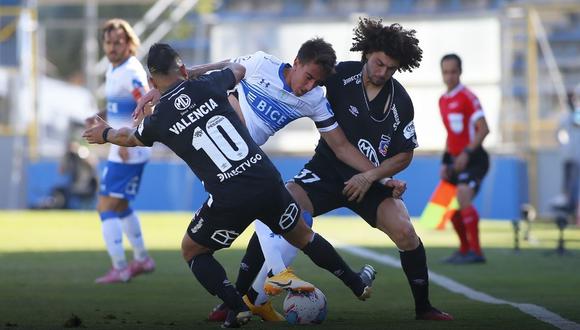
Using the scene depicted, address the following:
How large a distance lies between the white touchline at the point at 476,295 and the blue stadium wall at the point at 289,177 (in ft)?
31.7

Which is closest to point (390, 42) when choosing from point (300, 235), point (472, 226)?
point (300, 235)

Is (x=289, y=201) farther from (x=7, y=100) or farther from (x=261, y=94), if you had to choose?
(x=7, y=100)

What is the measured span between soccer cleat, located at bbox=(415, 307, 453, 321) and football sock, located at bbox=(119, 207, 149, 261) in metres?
4.41

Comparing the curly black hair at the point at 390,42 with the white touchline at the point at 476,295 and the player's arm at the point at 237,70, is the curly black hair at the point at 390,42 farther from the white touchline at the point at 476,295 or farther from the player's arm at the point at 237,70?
the white touchline at the point at 476,295

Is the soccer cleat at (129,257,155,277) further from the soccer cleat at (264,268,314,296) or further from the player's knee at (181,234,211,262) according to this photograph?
the soccer cleat at (264,268,314,296)

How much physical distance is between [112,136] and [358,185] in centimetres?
163

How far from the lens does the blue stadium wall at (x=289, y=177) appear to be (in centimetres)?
2444

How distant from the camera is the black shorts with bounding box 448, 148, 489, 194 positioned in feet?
44.9

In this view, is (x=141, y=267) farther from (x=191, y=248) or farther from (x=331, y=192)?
(x=191, y=248)

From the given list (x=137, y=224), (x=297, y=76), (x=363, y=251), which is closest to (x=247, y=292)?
(x=297, y=76)

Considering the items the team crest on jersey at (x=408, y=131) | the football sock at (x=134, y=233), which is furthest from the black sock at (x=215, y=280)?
the football sock at (x=134, y=233)

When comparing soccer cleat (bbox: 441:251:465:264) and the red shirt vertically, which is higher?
the red shirt

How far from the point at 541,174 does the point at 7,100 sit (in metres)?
11.7

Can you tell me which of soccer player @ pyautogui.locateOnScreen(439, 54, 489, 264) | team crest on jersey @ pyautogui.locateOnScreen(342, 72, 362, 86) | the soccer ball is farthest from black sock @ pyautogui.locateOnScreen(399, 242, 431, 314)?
soccer player @ pyautogui.locateOnScreen(439, 54, 489, 264)
